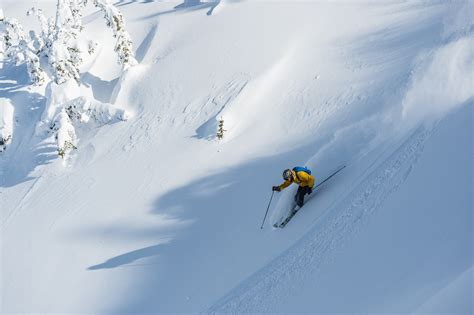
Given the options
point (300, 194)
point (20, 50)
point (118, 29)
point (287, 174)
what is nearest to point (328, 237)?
point (287, 174)

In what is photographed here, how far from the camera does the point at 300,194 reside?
32.1ft

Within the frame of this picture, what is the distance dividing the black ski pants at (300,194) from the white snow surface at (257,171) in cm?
22

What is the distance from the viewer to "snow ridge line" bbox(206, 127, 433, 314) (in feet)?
23.7

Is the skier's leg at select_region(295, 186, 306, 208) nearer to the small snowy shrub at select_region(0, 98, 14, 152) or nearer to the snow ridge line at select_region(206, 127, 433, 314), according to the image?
the snow ridge line at select_region(206, 127, 433, 314)

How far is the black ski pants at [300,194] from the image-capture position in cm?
968

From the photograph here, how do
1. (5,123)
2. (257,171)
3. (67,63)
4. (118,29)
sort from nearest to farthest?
(257,171), (118,29), (67,63), (5,123)

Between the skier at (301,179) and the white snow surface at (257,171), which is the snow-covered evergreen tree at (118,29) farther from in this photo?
the skier at (301,179)

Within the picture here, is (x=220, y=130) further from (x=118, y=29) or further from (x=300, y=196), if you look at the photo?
(x=118, y=29)

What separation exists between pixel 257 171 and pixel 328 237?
495 centimetres

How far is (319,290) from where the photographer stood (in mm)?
6719

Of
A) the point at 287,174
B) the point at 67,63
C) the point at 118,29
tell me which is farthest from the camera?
the point at 67,63

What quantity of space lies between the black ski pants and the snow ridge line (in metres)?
1.23

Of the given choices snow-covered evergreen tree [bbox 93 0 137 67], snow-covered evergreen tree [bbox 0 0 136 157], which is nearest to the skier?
snow-covered evergreen tree [bbox 0 0 136 157]

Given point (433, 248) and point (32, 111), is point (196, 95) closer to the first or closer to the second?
point (32, 111)
